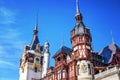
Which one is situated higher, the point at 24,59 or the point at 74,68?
the point at 24,59

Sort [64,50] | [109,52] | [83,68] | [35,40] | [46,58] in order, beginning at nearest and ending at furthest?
[83,68] < [109,52] < [64,50] < [46,58] < [35,40]

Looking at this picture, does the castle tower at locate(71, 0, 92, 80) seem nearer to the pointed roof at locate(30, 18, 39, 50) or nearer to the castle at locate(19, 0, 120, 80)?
the castle at locate(19, 0, 120, 80)

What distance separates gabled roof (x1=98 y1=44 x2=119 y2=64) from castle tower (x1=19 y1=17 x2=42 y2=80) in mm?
24529

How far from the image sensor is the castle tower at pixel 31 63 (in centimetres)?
7838

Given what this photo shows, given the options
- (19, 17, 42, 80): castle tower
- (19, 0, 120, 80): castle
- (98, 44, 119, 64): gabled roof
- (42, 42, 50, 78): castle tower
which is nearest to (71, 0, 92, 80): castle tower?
(19, 0, 120, 80): castle

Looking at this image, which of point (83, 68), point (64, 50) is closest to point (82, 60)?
point (83, 68)

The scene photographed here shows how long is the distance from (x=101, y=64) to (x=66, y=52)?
1029cm

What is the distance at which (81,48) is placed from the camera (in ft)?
191

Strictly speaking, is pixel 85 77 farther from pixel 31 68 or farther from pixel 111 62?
pixel 31 68

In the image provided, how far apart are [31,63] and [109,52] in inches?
1127

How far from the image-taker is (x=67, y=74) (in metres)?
59.8

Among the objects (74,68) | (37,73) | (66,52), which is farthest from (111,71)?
(37,73)

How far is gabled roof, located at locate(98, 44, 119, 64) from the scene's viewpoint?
6125cm

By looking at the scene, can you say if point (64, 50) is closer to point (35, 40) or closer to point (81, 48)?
point (81, 48)
